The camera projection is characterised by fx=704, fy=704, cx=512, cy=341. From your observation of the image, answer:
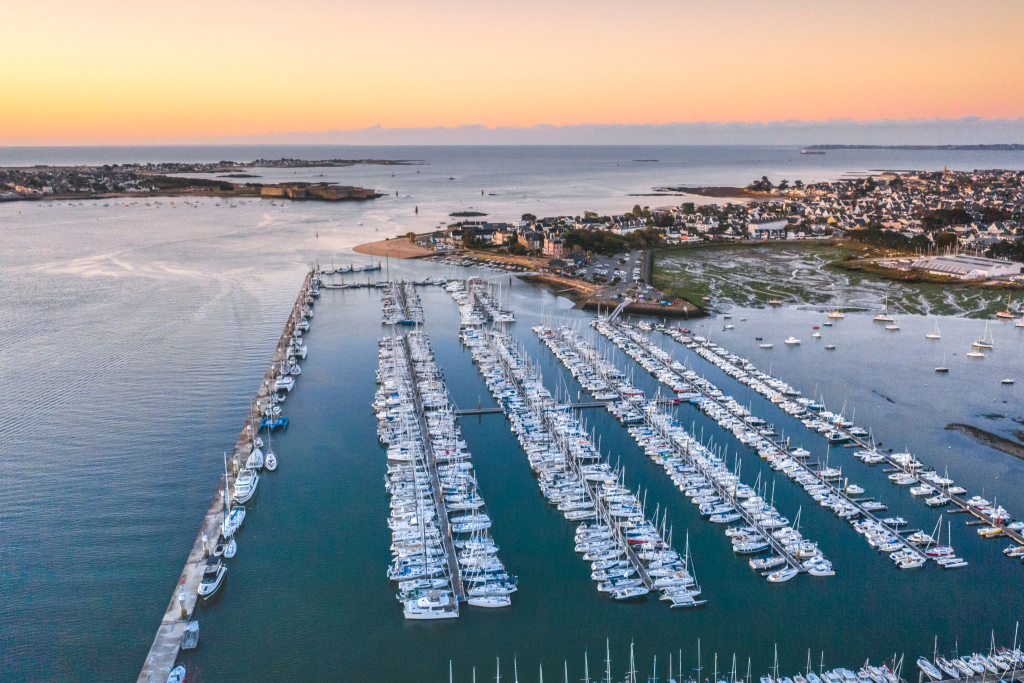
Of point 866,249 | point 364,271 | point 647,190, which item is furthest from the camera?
point 647,190

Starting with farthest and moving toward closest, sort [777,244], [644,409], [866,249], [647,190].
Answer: [647,190]
[777,244]
[866,249]
[644,409]

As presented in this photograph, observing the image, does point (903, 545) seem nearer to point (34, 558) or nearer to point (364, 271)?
point (34, 558)

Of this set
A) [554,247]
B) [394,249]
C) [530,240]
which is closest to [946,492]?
[554,247]

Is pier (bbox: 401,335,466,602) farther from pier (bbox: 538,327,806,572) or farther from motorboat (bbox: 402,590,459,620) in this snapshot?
pier (bbox: 538,327,806,572)

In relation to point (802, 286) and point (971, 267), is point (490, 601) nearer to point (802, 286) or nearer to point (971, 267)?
point (802, 286)

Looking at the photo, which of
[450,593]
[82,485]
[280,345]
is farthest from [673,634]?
[280,345]

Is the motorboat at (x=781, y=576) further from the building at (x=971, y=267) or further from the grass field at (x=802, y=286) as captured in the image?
the building at (x=971, y=267)
